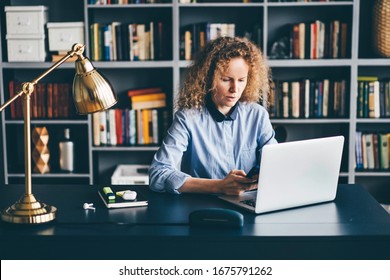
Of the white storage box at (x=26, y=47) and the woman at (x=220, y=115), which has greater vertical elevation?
the white storage box at (x=26, y=47)

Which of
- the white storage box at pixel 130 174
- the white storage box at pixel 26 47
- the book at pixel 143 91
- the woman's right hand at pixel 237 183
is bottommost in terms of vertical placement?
the white storage box at pixel 130 174

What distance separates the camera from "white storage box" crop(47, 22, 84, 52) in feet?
12.4

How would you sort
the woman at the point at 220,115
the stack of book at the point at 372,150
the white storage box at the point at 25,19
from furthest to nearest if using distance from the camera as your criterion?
the stack of book at the point at 372,150, the white storage box at the point at 25,19, the woman at the point at 220,115

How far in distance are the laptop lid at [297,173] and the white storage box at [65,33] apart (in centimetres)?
226

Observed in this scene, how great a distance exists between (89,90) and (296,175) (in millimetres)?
698

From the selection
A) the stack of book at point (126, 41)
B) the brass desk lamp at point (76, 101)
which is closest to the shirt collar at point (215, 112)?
the brass desk lamp at point (76, 101)

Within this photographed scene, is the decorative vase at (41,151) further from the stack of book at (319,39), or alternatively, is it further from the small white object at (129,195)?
the small white object at (129,195)

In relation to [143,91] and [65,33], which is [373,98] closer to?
[143,91]

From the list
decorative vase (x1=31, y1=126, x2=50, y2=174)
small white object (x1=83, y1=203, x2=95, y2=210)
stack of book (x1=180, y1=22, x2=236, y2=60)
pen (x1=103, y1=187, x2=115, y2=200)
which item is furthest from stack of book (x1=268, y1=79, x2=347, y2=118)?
small white object (x1=83, y1=203, x2=95, y2=210)

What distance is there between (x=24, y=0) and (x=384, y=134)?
2.54 metres

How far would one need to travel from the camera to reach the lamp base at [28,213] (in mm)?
1786

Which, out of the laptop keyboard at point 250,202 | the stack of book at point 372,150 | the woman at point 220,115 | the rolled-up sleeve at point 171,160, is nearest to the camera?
the laptop keyboard at point 250,202

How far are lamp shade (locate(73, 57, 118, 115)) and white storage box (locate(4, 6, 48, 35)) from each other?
2050mm

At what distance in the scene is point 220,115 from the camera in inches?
98.6
